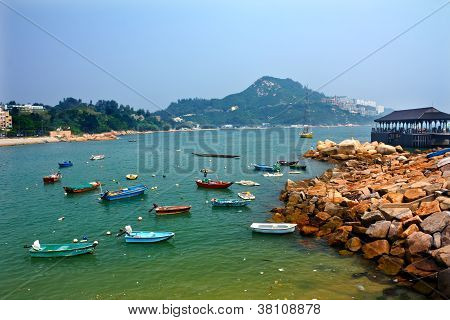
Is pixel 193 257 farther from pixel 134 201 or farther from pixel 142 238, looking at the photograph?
pixel 134 201

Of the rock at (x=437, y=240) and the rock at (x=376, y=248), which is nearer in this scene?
the rock at (x=437, y=240)

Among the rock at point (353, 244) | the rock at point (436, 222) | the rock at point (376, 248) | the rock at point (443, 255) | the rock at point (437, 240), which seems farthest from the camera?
the rock at point (353, 244)

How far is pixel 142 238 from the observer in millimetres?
27812

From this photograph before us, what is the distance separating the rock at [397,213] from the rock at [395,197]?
6.97 ft

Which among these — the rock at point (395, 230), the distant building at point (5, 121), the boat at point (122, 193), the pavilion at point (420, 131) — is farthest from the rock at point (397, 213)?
the distant building at point (5, 121)

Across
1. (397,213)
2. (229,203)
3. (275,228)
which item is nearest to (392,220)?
(397,213)

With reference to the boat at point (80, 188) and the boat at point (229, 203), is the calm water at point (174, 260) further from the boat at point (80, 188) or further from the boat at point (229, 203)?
the boat at point (80, 188)

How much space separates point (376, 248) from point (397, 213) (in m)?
3.23

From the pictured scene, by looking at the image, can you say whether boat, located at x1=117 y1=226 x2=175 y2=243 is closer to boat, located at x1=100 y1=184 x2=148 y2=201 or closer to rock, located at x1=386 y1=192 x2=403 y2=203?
boat, located at x1=100 y1=184 x2=148 y2=201

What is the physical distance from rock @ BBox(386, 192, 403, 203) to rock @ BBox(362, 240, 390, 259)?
5129mm

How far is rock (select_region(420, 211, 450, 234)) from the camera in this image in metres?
21.6

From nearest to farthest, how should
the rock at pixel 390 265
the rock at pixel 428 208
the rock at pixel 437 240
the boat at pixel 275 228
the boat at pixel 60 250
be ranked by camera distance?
the rock at pixel 437 240, the rock at pixel 390 265, the rock at pixel 428 208, the boat at pixel 60 250, the boat at pixel 275 228

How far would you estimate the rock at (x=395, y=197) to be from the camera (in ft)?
89.0

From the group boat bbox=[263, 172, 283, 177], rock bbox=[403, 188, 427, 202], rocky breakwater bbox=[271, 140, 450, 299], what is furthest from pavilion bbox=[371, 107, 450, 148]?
rock bbox=[403, 188, 427, 202]
